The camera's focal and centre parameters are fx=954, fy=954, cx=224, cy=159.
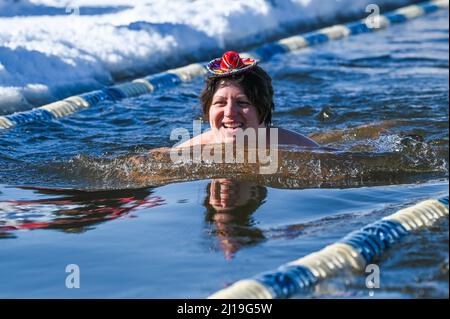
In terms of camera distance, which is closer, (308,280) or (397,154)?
(308,280)

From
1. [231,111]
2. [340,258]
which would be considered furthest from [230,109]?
[340,258]

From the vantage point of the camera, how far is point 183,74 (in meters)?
8.92

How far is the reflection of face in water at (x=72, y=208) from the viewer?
446cm

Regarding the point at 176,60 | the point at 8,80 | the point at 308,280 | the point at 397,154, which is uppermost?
the point at 176,60

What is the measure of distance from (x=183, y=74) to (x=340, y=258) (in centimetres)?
545

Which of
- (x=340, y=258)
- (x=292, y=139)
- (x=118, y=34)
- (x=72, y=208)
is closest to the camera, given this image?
(x=340, y=258)

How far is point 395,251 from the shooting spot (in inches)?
150

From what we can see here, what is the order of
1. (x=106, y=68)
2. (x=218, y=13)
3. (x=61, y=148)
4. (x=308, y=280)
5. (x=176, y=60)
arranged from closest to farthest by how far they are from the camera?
(x=308, y=280) < (x=61, y=148) < (x=106, y=68) < (x=176, y=60) < (x=218, y=13)

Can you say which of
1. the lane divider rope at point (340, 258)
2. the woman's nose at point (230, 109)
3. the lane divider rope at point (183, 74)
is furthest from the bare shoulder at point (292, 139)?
the lane divider rope at point (183, 74)

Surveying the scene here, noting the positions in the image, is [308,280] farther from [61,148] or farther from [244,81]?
[61,148]

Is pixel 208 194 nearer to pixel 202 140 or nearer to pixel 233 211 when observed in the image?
pixel 233 211

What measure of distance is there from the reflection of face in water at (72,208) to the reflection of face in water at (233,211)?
33cm

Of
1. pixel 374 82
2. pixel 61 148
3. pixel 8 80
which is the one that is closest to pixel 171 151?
pixel 61 148

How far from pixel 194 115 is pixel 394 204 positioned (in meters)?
2.99
